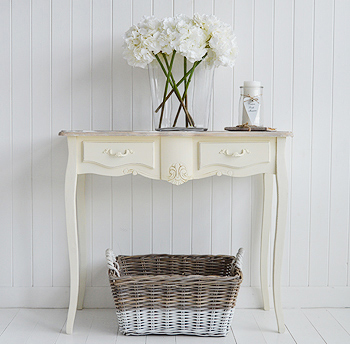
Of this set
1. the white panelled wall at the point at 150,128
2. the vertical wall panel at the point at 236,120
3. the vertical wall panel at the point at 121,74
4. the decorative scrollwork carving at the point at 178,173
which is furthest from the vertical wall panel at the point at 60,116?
the vertical wall panel at the point at 236,120

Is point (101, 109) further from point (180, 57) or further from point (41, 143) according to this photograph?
point (180, 57)

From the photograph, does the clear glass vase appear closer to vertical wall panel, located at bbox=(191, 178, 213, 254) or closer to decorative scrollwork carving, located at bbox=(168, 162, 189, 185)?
decorative scrollwork carving, located at bbox=(168, 162, 189, 185)

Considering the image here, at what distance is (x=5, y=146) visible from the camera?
7.91 ft

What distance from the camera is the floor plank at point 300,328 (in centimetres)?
205

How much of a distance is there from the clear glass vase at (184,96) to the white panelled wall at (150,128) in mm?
211

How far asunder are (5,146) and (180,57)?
0.96 meters

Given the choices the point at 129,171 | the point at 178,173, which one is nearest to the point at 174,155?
the point at 178,173

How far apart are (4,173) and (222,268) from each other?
3.79 ft

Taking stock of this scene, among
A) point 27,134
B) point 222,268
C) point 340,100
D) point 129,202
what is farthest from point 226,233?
point 27,134

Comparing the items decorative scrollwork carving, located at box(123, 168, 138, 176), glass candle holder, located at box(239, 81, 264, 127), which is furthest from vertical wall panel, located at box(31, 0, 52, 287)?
glass candle holder, located at box(239, 81, 264, 127)

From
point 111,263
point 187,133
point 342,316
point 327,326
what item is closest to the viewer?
point 187,133

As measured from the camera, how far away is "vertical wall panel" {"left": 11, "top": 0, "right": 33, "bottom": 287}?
237 cm

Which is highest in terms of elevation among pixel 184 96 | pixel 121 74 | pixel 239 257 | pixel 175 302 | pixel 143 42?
pixel 143 42

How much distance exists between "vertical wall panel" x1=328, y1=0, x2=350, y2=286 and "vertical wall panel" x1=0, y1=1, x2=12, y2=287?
159 cm
